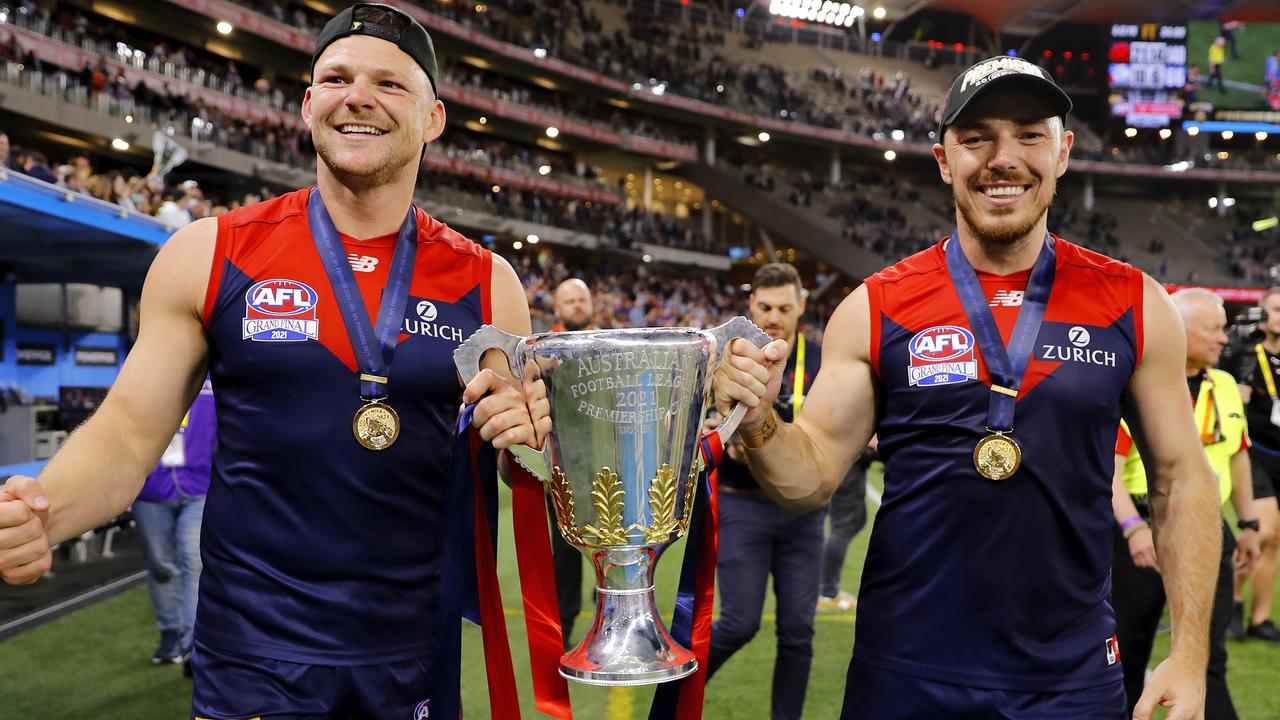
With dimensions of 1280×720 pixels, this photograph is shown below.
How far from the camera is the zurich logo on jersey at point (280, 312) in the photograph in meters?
2.19

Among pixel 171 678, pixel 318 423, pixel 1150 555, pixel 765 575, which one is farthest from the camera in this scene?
pixel 171 678

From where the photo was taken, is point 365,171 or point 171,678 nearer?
point 365,171

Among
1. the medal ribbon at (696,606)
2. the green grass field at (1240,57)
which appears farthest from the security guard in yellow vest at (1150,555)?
the green grass field at (1240,57)

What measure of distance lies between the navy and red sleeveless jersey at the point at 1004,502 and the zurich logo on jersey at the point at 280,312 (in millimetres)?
1278

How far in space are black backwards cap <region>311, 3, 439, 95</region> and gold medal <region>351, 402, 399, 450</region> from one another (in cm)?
70

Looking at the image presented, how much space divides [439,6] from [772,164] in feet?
67.0

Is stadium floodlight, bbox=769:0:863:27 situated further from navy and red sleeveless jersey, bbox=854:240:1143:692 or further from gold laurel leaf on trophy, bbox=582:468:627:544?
gold laurel leaf on trophy, bbox=582:468:627:544

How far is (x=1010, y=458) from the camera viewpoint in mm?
2275

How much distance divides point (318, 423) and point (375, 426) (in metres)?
0.11

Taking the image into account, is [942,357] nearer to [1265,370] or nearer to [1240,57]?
[1265,370]

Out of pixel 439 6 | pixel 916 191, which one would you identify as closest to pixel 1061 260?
pixel 439 6

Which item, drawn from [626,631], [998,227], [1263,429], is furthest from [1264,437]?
[626,631]

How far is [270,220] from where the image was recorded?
2.35 meters

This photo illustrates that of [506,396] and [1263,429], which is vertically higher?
[506,396]
